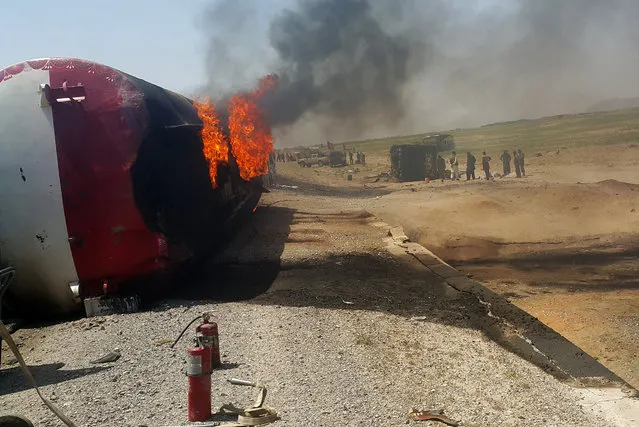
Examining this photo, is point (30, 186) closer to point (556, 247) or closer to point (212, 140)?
point (212, 140)

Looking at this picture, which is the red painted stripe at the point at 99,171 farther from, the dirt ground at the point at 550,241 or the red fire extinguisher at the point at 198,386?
the dirt ground at the point at 550,241

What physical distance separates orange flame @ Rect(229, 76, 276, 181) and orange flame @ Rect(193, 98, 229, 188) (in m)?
1.12

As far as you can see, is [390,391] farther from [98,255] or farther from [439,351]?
[98,255]

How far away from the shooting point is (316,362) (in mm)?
6672

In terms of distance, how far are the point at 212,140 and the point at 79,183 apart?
3.66m

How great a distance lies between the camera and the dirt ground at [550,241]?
936cm

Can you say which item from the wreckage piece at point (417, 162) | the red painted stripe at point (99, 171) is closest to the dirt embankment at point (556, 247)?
the red painted stripe at point (99, 171)

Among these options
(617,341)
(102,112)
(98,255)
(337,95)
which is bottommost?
(617,341)

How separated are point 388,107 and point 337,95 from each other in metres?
6.46

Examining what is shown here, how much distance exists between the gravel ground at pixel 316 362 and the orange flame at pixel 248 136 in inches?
174

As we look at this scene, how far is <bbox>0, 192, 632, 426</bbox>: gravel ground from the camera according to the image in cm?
557

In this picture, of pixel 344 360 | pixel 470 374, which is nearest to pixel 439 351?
pixel 470 374

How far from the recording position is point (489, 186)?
29484 mm

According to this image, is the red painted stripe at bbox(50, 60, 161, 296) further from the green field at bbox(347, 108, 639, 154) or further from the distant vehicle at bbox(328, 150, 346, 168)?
the green field at bbox(347, 108, 639, 154)
